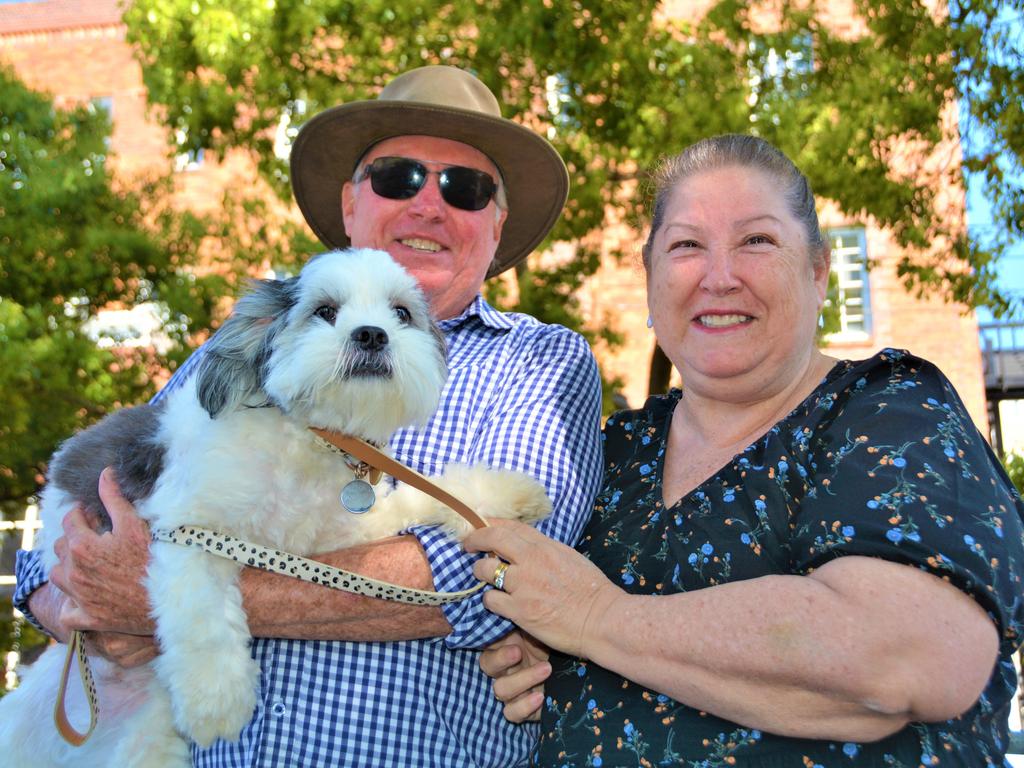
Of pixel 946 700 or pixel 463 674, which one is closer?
pixel 946 700

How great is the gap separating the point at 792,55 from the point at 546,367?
8.23 metres

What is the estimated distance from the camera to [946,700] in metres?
2.00

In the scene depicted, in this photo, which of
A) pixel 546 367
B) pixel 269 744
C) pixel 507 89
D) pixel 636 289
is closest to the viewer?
pixel 269 744

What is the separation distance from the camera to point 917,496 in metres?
2.11

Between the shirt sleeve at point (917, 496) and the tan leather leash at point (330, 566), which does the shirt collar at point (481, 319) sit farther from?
the shirt sleeve at point (917, 496)

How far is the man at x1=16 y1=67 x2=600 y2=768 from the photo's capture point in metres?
2.64

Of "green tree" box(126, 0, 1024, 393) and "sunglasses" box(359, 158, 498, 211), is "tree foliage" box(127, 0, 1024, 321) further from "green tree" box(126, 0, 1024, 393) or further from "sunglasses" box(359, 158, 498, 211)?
"sunglasses" box(359, 158, 498, 211)

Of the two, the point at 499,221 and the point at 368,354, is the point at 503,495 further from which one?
the point at 499,221

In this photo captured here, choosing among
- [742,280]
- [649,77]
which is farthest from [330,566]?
[649,77]

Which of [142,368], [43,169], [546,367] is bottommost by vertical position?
[546,367]

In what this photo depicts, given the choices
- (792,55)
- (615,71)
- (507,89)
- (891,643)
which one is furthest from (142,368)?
(891,643)

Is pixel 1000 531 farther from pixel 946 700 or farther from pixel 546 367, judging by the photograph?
pixel 546 367

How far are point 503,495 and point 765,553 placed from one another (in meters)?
0.75

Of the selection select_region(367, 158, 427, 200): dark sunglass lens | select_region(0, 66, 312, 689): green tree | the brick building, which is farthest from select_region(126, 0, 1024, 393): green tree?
select_region(367, 158, 427, 200): dark sunglass lens
